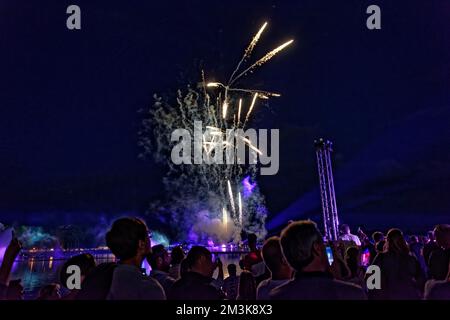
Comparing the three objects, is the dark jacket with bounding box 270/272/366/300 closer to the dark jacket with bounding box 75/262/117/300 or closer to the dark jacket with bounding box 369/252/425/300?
the dark jacket with bounding box 75/262/117/300

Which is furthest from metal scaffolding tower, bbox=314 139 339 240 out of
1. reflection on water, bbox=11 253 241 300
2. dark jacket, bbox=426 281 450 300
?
dark jacket, bbox=426 281 450 300

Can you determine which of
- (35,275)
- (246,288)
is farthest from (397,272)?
(35,275)

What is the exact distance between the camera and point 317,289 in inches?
102

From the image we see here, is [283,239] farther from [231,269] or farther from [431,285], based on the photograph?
[231,269]

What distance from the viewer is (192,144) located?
125 feet

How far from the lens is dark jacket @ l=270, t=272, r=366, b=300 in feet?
8.33

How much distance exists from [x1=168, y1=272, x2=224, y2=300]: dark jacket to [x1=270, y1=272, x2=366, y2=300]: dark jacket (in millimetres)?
1204

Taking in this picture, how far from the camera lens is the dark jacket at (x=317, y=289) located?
100.0 inches

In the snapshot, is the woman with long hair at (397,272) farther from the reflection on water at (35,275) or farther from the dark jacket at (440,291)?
the reflection on water at (35,275)

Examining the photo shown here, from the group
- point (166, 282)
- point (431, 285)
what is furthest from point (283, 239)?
Result: point (166, 282)

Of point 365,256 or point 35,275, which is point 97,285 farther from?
point 35,275

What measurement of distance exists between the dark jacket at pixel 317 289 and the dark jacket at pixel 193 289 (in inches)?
47.4
